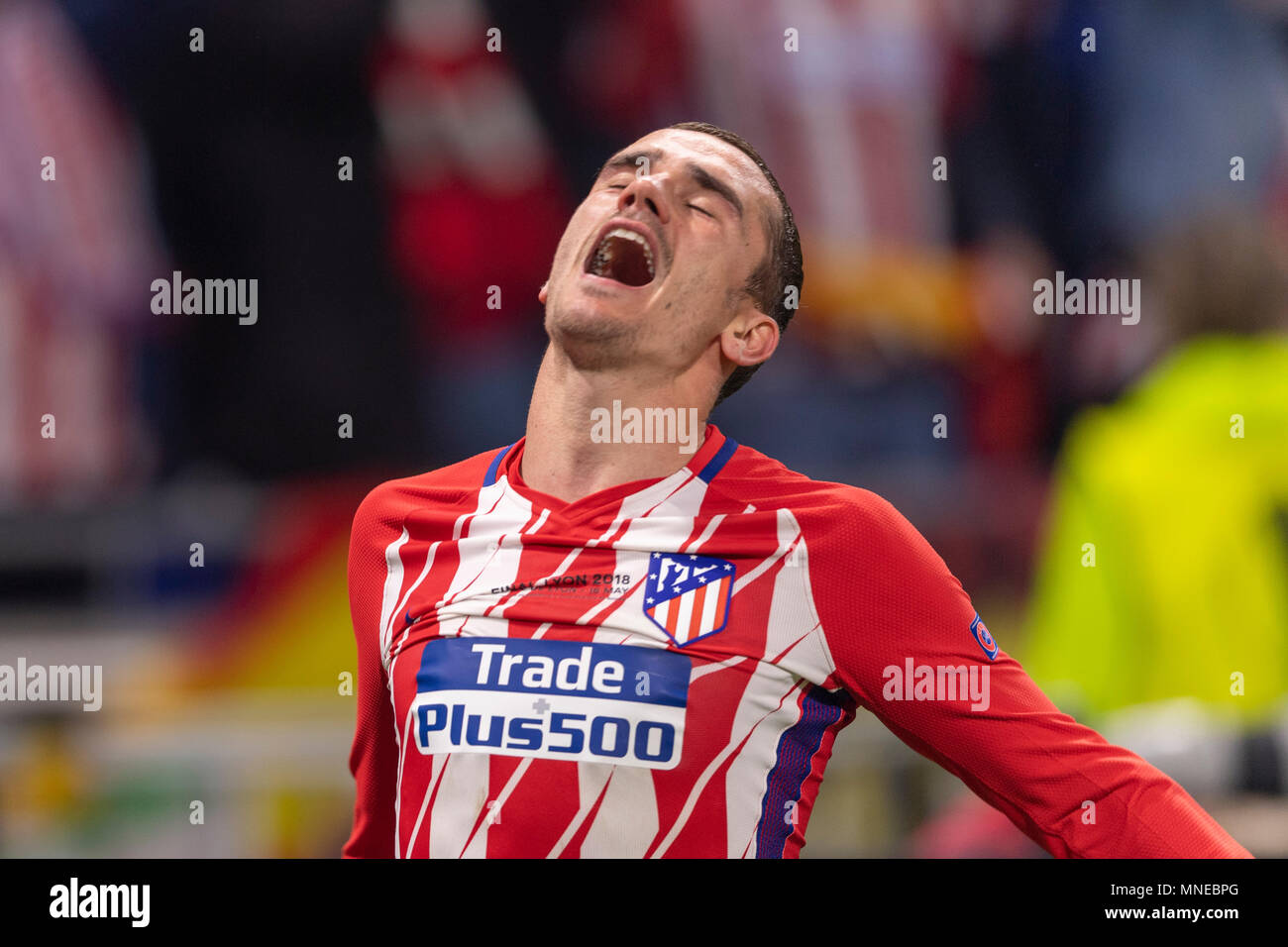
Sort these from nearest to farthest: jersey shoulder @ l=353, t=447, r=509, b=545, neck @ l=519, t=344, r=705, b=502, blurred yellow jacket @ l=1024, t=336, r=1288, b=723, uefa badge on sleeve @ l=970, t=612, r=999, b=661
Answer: uefa badge on sleeve @ l=970, t=612, r=999, b=661 → neck @ l=519, t=344, r=705, b=502 → jersey shoulder @ l=353, t=447, r=509, b=545 → blurred yellow jacket @ l=1024, t=336, r=1288, b=723

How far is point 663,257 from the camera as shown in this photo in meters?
2.66

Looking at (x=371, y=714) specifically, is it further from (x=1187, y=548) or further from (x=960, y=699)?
(x=1187, y=548)

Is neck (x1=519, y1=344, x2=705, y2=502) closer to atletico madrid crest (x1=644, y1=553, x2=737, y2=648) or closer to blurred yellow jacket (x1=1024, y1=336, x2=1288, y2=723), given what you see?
atletico madrid crest (x1=644, y1=553, x2=737, y2=648)

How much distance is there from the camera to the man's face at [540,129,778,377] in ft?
8.57

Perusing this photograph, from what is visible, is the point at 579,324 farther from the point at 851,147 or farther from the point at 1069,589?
the point at 851,147

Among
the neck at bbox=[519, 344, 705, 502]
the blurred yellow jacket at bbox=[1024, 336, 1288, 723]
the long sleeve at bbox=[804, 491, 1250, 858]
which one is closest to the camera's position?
the long sleeve at bbox=[804, 491, 1250, 858]

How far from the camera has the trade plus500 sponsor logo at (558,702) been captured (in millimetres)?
2266

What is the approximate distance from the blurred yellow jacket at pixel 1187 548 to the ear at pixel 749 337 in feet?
6.03

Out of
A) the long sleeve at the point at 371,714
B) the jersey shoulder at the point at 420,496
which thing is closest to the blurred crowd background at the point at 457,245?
the long sleeve at the point at 371,714

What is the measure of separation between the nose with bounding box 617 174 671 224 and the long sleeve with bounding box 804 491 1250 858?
697 millimetres

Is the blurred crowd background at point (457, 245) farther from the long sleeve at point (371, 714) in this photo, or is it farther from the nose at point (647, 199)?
the nose at point (647, 199)

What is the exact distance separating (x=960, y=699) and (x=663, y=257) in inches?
39.3

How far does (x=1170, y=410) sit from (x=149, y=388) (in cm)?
547

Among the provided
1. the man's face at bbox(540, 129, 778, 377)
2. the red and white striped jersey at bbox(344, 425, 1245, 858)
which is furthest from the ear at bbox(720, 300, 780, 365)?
the red and white striped jersey at bbox(344, 425, 1245, 858)
